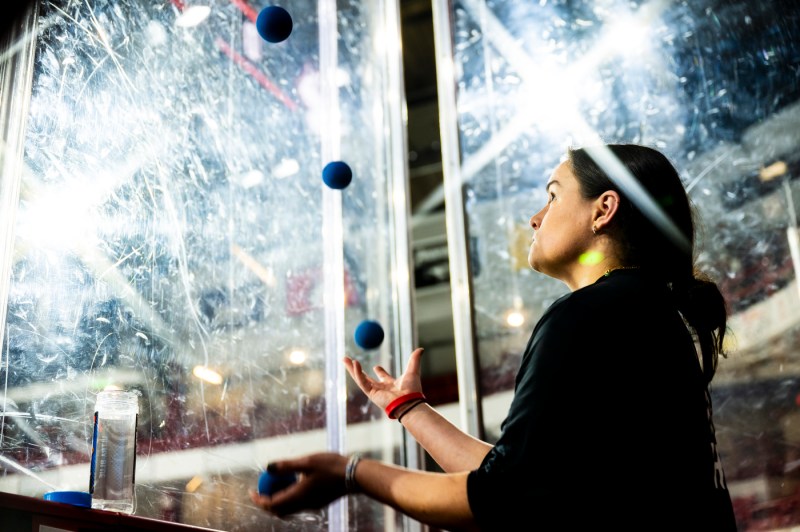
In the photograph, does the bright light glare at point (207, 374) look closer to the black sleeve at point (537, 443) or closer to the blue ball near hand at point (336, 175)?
the blue ball near hand at point (336, 175)

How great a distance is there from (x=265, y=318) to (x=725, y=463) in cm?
117

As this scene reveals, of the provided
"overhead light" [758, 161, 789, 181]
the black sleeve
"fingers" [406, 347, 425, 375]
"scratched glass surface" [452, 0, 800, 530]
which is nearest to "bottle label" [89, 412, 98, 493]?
"fingers" [406, 347, 425, 375]

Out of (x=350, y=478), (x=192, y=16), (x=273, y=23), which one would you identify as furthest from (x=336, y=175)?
(x=350, y=478)

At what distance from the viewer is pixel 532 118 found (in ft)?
6.88

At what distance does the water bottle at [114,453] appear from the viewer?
47.6 inches

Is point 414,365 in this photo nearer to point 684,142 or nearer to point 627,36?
point 684,142

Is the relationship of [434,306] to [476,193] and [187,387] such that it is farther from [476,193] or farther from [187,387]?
[187,387]

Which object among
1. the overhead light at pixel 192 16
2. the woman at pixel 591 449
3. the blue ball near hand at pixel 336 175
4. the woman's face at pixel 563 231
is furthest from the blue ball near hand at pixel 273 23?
the woman at pixel 591 449

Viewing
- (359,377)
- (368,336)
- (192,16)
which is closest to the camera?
(359,377)

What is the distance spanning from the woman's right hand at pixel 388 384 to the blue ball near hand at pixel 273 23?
→ 2.61ft

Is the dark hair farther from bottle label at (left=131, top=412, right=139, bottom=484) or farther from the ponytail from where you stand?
bottle label at (left=131, top=412, right=139, bottom=484)

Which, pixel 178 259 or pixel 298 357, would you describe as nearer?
pixel 178 259

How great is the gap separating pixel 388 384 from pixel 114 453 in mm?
525

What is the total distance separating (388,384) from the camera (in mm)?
1353
